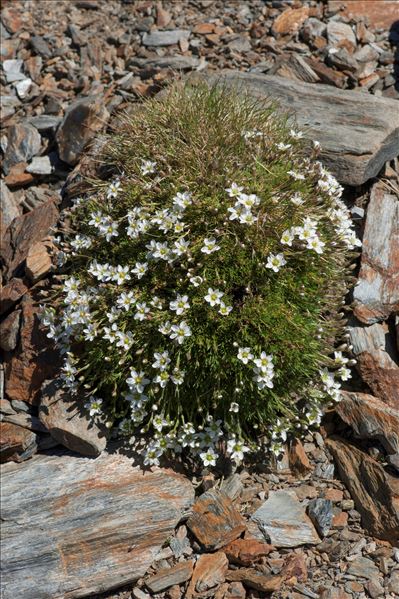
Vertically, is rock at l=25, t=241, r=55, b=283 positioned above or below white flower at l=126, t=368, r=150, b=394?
above

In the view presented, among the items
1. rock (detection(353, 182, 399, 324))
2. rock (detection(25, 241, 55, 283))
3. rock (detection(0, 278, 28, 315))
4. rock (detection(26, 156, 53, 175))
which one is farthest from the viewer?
rock (detection(26, 156, 53, 175))

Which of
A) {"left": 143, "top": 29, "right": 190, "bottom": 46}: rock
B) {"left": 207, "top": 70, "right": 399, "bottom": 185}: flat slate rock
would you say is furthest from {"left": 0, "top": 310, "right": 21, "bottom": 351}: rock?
{"left": 143, "top": 29, "right": 190, "bottom": 46}: rock

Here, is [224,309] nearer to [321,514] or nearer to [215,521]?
[215,521]

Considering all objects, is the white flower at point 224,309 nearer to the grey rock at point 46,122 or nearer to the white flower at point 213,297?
the white flower at point 213,297

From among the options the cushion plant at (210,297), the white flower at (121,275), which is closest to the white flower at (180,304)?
the cushion plant at (210,297)

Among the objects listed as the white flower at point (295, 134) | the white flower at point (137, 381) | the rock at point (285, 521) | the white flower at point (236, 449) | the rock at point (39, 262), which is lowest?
the rock at point (285, 521)

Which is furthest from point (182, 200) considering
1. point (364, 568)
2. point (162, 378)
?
point (364, 568)

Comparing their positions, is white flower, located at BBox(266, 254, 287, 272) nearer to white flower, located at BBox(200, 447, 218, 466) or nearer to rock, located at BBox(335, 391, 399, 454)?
rock, located at BBox(335, 391, 399, 454)

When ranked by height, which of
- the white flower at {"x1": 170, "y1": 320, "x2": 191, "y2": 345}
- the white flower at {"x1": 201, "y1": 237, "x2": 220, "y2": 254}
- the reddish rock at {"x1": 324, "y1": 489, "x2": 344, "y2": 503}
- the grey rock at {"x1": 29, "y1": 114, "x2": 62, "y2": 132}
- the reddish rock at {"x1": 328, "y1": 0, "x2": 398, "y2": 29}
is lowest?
the reddish rock at {"x1": 324, "y1": 489, "x2": 344, "y2": 503}
